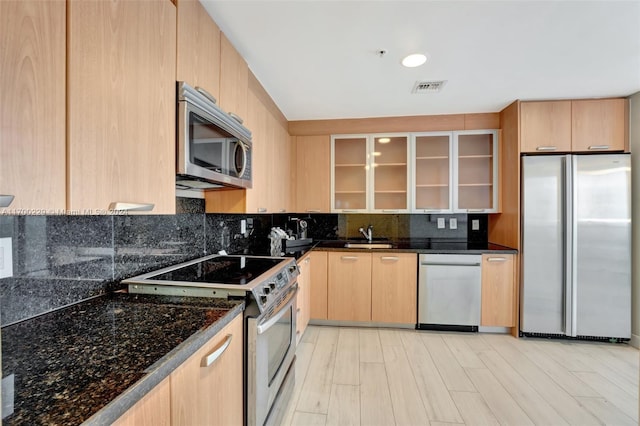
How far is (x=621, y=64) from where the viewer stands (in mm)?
2055

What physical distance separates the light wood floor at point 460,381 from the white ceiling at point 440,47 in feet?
7.44

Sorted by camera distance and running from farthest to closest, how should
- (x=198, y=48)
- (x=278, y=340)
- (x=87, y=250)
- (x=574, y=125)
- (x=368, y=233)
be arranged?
(x=368, y=233), (x=574, y=125), (x=278, y=340), (x=198, y=48), (x=87, y=250)

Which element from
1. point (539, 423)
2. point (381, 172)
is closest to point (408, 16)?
point (381, 172)

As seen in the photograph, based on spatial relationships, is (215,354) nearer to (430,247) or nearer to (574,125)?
(430,247)

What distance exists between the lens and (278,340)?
156 centimetres

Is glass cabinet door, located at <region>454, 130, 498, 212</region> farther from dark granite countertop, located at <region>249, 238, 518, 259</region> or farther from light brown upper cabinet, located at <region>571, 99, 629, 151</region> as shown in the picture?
light brown upper cabinet, located at <region>571, 99, 629, 151</region>

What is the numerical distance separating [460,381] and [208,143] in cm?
229

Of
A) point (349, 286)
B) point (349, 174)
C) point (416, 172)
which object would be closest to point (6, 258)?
point (349, 286)

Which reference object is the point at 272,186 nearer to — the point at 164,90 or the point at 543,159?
the point at 164,90

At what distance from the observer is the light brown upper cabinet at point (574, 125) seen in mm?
2625

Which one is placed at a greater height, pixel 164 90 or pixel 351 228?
pixel 164 90

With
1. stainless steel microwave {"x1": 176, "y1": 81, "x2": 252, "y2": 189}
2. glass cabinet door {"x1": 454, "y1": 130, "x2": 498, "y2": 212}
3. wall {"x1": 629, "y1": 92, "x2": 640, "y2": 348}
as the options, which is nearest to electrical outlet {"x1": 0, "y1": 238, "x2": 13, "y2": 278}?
stainless steel microwave {"x1": 176, "y1": 81, "x2": 252, "y2": 189}

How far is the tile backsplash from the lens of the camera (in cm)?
93

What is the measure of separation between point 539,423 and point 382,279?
1525 mm
